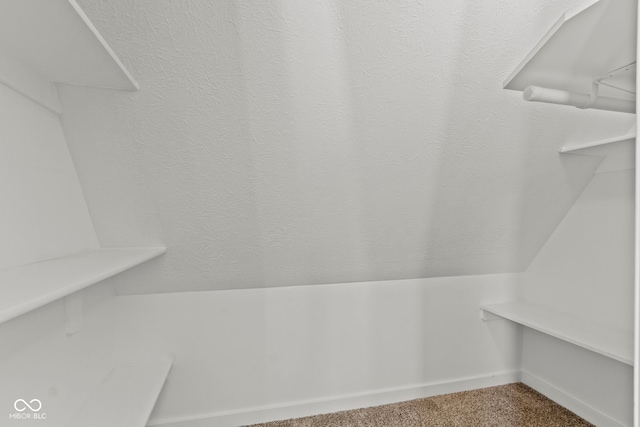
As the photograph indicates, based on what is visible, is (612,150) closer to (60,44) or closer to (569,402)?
(569,402)

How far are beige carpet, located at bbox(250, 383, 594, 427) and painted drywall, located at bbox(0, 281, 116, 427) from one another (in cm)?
91

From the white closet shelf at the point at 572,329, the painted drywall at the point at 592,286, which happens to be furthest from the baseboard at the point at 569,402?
the white closet shelf at the point at 572,329

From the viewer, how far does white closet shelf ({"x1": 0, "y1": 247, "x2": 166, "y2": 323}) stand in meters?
0.58

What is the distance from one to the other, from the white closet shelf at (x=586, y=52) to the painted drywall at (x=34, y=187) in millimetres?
1351

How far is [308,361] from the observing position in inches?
72.2

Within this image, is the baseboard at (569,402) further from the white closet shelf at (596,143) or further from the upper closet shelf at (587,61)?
the upper closet shelf at (587,61)

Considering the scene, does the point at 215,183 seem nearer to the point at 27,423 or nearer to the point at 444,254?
the point at 27,423

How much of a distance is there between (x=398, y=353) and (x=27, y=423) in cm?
164

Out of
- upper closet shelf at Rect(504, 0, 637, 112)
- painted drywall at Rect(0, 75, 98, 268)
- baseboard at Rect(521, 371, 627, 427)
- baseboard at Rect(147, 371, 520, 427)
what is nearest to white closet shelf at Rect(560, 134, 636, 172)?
upper closet shelf at Rect(504, 0, 637, 112)

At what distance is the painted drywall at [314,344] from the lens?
166 centimetres

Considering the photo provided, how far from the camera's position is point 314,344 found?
184 cm

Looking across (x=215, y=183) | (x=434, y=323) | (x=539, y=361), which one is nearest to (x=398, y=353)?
(x=434, y=323)

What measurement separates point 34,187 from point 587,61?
60.7 inches

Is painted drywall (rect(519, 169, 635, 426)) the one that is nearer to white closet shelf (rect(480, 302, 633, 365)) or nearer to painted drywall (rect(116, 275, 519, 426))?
white closet shelf (rect(480, 302, 633, 365))
